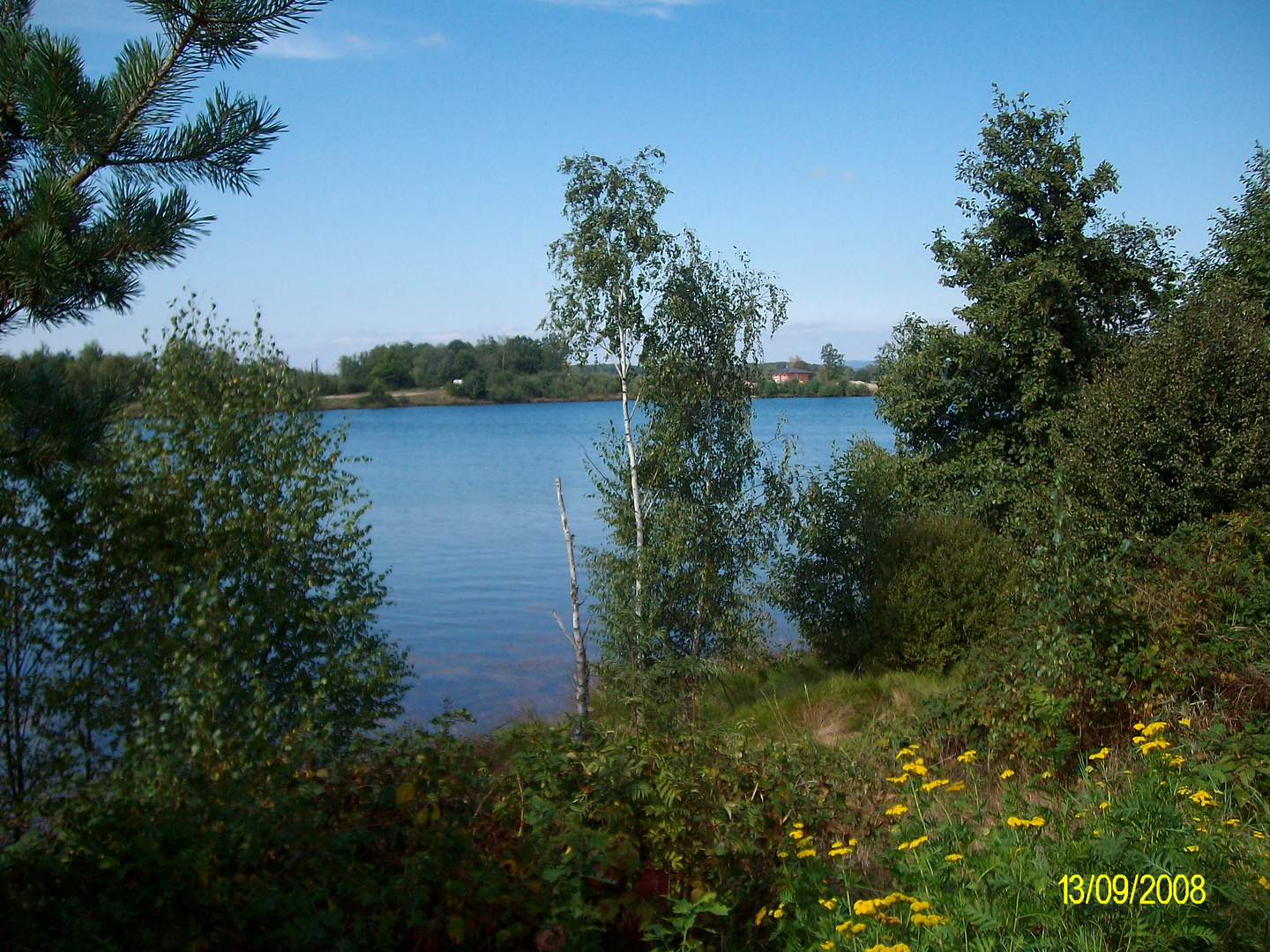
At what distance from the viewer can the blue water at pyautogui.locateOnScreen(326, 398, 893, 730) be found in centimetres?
1816

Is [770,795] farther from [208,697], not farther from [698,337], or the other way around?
[698,337]

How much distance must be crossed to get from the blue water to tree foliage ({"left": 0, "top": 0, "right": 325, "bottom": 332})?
23.4 ft

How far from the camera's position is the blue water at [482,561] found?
59.6 ft

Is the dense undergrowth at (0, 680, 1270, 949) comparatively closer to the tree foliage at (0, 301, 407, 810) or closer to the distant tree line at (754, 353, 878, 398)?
the tree foliage at (0, 301, 407, 810)

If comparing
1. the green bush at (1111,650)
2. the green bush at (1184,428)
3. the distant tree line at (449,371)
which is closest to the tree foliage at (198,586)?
the green bush at (1111,650)

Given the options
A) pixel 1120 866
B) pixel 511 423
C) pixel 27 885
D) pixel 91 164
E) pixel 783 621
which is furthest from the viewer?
pixel 511 423

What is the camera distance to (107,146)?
11.7 feet

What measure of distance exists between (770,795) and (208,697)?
3.78m

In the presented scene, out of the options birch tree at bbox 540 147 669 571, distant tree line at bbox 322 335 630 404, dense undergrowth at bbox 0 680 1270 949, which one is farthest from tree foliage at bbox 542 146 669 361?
distant tree line at bbox 322 335 630 404

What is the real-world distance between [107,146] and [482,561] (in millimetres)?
27091

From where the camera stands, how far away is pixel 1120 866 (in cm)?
384

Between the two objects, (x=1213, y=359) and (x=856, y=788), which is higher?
(x=1213, y=359)

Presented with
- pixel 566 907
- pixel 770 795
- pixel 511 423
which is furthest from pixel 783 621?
pixel 511 423

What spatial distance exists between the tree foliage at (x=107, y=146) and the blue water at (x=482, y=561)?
7.14 m
